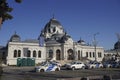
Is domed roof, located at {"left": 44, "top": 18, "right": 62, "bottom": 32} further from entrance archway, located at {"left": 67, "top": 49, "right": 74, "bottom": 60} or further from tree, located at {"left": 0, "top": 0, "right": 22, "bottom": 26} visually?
tree, located at {"left": 0, "top": 0, "right": 22, "bottom": 26}

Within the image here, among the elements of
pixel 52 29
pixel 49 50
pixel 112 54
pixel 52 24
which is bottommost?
pixel 112 54

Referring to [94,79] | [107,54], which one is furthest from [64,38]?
[94,79]

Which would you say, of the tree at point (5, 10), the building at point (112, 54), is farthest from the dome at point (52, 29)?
the tree at point (5, 10)

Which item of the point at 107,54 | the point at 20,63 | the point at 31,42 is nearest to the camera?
the point at 20,63

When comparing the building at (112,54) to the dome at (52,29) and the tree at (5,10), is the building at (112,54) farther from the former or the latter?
the tree at (5,10)

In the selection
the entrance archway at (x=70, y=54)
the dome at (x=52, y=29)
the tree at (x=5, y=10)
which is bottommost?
the entrance archway at (x=70, y=54)

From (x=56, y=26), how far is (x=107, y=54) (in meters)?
34.5

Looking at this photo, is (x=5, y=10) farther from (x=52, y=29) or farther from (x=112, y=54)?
(x=112, y=54)

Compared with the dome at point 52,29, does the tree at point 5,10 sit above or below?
below

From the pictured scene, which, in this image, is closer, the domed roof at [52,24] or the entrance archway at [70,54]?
the entrance archway at [70,54]

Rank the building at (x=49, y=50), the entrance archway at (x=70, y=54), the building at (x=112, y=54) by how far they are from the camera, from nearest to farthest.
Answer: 1. the building at (x=49, y=50)
2. the entrance archway at (x=70, y=54)
3. the building at (x=112, y=54)

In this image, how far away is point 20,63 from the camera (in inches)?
2344

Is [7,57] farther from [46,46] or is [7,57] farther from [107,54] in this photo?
[107,54]

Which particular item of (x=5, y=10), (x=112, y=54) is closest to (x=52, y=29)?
(x=112, y=54)
